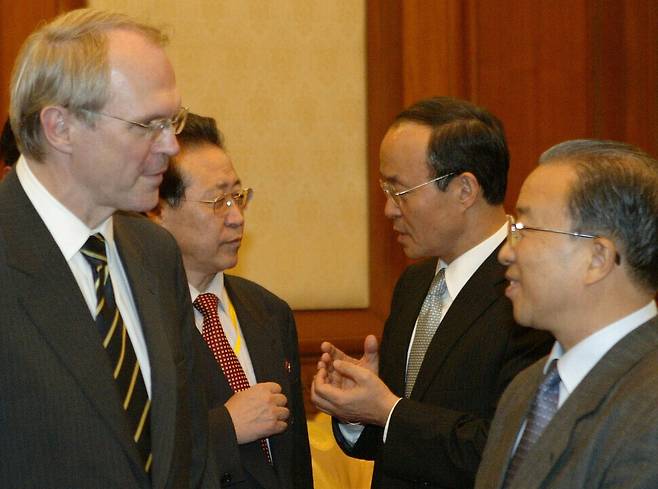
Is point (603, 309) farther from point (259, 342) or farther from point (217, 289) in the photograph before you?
point (217, 289)

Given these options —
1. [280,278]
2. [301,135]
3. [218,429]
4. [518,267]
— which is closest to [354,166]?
[301,135]

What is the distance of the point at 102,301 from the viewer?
7.25 feet

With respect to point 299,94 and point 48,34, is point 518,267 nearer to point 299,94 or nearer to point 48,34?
point 48,34

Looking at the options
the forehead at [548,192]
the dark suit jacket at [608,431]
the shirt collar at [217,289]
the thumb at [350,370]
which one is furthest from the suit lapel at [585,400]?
the shirt collar at [217,289]

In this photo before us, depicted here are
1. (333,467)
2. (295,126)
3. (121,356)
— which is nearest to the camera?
(121,356)

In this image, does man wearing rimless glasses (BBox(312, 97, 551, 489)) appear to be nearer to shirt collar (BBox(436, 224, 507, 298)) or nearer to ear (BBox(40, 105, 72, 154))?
shirt collar (BBox(436, 224, 507, 298))

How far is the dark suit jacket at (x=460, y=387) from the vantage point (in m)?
2.90

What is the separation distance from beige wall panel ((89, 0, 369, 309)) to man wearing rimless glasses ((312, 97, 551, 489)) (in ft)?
5.02

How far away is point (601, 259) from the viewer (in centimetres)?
228

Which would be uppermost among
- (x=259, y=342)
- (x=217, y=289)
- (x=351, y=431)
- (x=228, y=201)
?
(x=228, y=201)

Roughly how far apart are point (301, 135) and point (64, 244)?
2864 mm

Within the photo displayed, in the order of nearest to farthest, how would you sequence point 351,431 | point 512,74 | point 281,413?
point 281,413 < point 351,431 < point 512,74

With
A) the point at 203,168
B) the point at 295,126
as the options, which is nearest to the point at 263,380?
the point at 203,168

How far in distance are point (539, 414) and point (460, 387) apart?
2.05 feet
